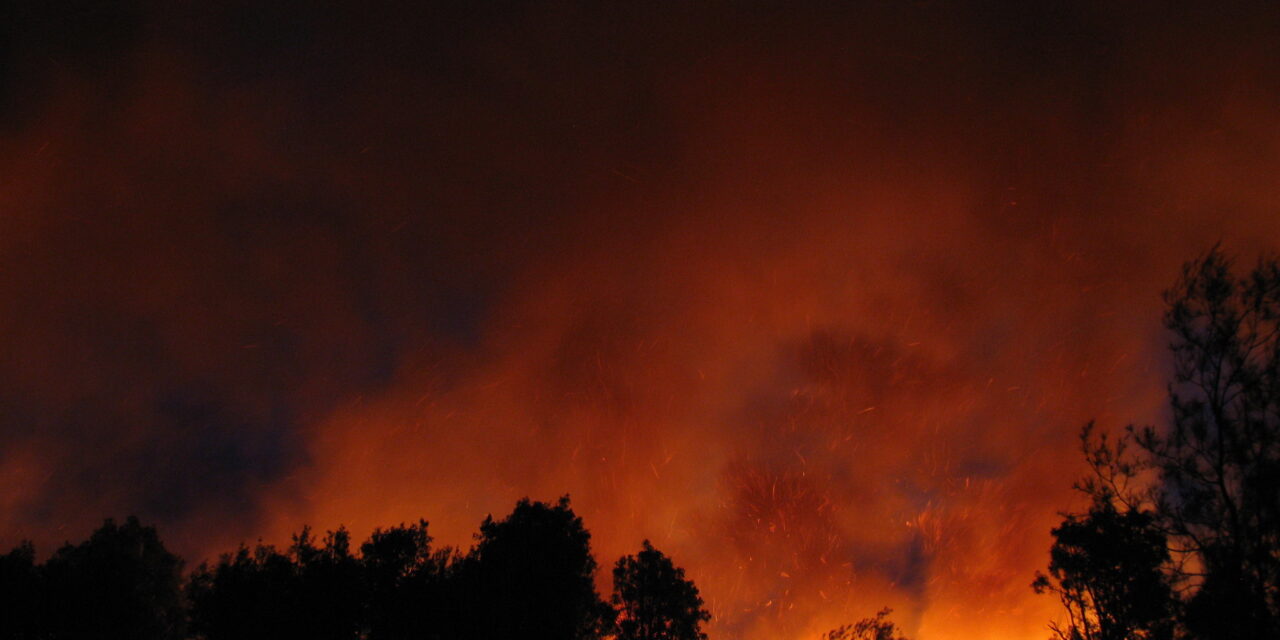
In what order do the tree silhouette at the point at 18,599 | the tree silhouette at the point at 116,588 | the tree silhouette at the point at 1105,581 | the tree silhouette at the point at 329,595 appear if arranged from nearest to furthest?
the tree silhouette at the point at 1105,581
the tree silhouette at the point at 329,595
the tree silhouette at the point at 18,599
the tree silhouette at the point at 116,588

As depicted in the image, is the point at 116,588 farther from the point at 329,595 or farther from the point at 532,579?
the point at 532,579

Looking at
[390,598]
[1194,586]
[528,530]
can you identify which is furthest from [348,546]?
[1194,586]

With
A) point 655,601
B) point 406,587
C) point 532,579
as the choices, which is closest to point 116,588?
point 406,587

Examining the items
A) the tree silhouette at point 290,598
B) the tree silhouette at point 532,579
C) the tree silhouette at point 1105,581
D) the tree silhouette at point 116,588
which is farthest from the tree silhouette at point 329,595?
the tree silhouette at point 1105,581

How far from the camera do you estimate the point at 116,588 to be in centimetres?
3042

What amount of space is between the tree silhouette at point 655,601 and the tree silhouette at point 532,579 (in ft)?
6.79

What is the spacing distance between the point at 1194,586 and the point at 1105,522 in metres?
4.98

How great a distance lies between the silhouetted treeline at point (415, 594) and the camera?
72.8 feet

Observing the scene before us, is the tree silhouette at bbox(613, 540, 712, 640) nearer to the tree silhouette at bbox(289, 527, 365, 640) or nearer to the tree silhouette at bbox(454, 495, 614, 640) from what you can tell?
the tree silhouette at bbox(454, 495, 614, 640)

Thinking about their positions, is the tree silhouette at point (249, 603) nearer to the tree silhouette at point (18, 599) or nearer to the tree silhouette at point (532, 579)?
the tree silhouette at point (532, 579)

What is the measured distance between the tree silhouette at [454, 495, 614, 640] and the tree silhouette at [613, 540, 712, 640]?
2.07 metres

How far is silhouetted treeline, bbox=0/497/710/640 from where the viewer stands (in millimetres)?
22188

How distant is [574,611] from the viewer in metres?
23.6

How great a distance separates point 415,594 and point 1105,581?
30053mm
